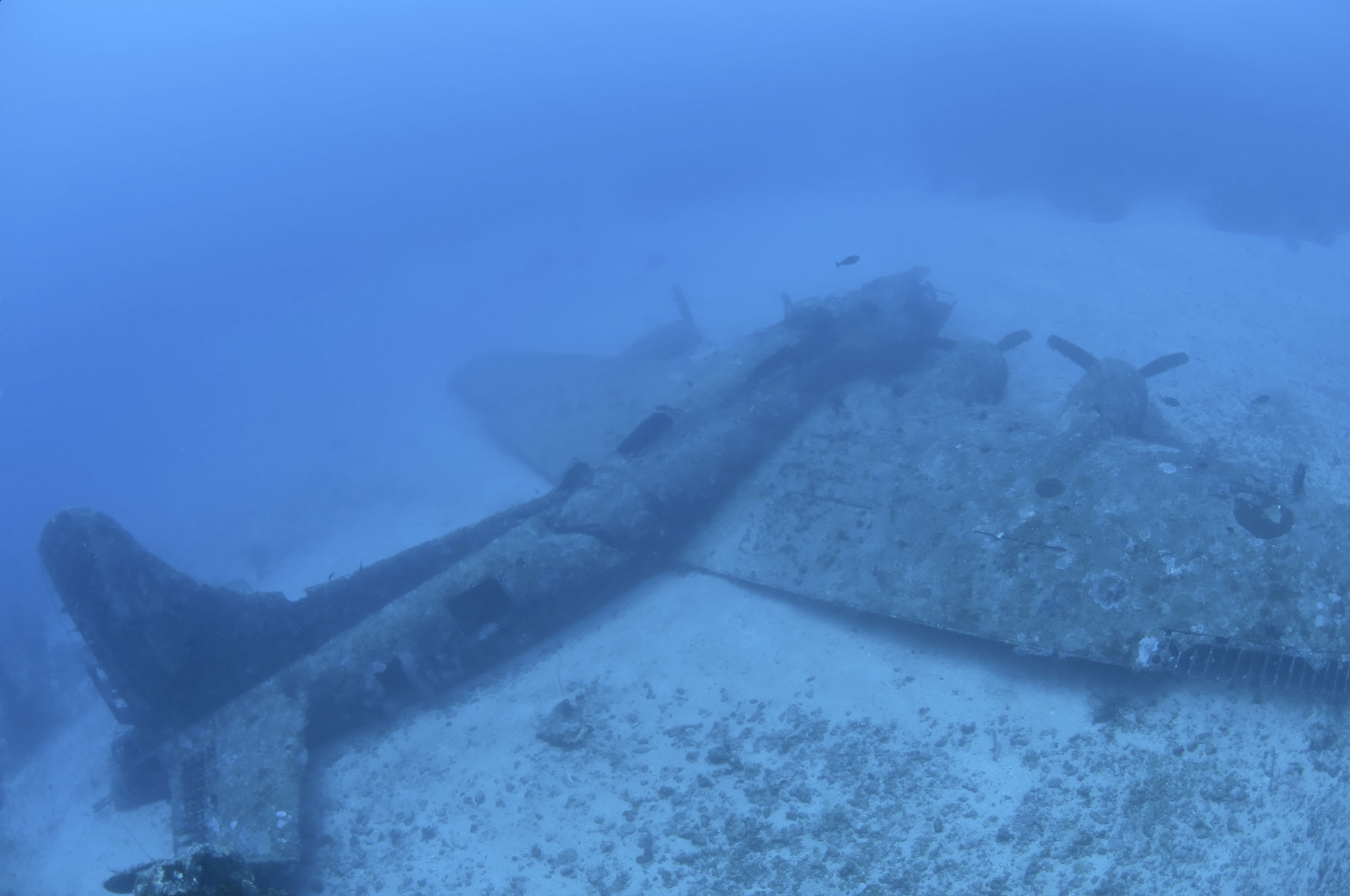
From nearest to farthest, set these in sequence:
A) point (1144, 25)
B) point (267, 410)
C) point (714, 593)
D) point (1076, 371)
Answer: point (714, 593), point (1076, 371), point (267, 410), point (1144, 25)

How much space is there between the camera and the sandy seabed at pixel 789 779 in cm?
698

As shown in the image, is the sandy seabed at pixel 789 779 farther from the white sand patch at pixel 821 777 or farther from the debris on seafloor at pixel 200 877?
the debris on seafloor at pixel 200 877

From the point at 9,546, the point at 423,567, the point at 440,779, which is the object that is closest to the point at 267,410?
the point at 9,546

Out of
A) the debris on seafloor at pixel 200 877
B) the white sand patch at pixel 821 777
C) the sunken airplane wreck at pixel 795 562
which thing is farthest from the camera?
the sunken airplane wreck at pixel 795 562

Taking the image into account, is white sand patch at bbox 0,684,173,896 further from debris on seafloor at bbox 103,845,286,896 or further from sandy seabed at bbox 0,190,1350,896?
debris on seafloor at bbox 103,845,286,896

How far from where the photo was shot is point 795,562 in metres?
11.0

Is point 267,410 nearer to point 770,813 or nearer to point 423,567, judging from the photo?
point 423,567

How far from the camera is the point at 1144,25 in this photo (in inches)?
2650

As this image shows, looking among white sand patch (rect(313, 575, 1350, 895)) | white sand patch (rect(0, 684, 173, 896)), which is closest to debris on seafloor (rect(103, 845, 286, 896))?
white sand patch (rect(313, 575, 1350, 895))

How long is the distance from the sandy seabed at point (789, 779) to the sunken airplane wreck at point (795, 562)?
Result: 67cm

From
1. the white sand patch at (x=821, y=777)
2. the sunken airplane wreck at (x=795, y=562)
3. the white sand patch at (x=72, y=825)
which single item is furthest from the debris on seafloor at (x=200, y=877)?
the white sand patch at (x=72, y=825)

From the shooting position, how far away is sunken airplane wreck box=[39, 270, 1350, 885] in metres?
7.92

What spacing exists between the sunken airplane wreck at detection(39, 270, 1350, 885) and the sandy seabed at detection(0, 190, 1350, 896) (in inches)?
26.3

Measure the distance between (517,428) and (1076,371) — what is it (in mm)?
14662
